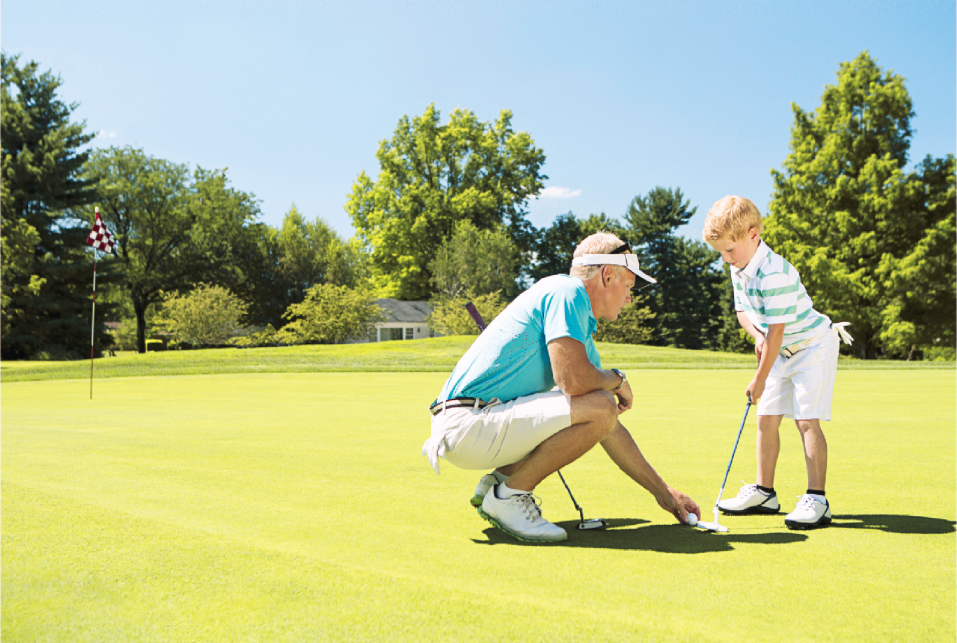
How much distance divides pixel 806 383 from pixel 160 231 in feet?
207

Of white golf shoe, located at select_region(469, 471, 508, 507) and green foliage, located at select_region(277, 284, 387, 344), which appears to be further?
green foliage, located at select_region(277, 284, 387, 344)

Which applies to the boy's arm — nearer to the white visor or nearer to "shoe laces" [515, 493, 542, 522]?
the white visor

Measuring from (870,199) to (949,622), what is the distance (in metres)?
39.3

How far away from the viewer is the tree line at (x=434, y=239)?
3703cm

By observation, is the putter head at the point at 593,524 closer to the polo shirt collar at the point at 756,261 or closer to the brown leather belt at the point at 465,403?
the brown leather belt at the point at 465,403

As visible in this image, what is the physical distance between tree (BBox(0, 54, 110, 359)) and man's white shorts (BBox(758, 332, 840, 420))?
138 feet

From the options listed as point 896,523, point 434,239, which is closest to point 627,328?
point 434,239

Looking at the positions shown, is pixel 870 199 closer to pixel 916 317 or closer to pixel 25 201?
pixel 916 317

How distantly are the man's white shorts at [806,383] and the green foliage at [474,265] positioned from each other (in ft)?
141

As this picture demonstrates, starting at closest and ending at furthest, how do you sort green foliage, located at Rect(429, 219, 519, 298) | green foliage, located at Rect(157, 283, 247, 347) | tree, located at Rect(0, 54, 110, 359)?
1. tree, located at Rect(0, 54, 110, 359)
2. green foliage, located at Rect(157, 283, 247, 347)
3. green foliage, located at Rect(429, 219, 519, 298)

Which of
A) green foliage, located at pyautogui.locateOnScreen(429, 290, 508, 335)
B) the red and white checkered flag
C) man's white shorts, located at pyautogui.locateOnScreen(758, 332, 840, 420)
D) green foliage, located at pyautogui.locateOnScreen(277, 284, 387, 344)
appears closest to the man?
man's white shorts, located at pyautogui.locateOnScreen(758, 332, 840, 420)

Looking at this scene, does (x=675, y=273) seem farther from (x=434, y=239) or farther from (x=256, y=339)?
(x=256, y=339)

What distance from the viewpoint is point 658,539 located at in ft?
11.0

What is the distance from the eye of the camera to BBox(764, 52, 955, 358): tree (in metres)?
36.1
